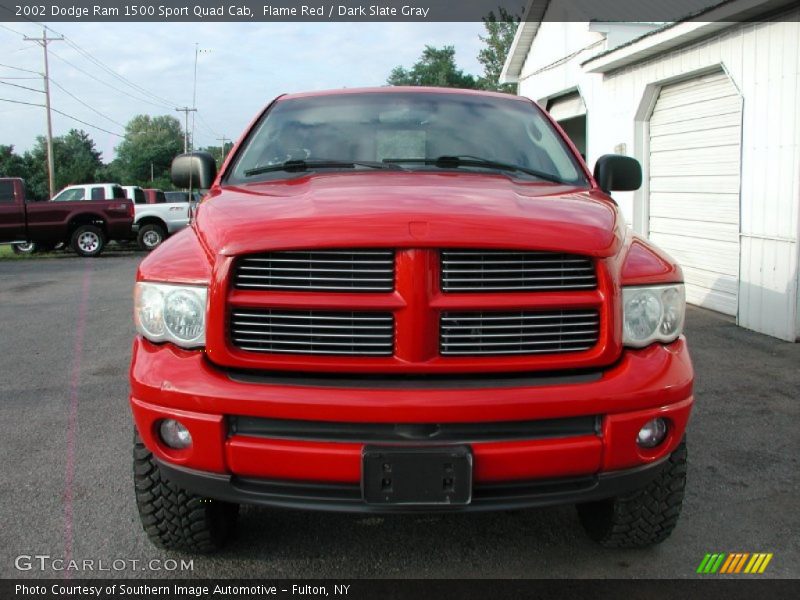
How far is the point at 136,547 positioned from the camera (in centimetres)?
299

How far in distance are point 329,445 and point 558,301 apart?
857 mm

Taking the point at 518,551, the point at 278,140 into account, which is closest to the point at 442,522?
the point at 518,551

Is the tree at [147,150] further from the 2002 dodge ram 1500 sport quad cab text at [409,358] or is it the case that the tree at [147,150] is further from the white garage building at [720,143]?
the 2002 dodge ram 1500 sport quad cab text at [409,358]

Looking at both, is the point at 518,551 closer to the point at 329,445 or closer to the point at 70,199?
the point at 329,445

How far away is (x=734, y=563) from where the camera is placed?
9.47ft

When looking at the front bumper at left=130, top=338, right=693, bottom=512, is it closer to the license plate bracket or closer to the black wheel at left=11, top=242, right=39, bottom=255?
the license plate bracket

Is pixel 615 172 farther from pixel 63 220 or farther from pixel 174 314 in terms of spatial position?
pixel 63 220

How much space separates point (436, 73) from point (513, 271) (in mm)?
61702

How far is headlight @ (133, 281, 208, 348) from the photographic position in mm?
2393

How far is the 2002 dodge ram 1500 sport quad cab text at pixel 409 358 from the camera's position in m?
2.25

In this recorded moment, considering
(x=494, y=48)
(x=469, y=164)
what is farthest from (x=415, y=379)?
(x=494, y=48)

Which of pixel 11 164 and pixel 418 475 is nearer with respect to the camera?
pixel 418 475

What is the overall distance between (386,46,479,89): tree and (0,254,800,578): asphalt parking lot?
54.6 meters

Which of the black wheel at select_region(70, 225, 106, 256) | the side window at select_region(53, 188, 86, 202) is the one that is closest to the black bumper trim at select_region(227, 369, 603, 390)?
the black wheel at select_region(70, 225, 106, 256)
